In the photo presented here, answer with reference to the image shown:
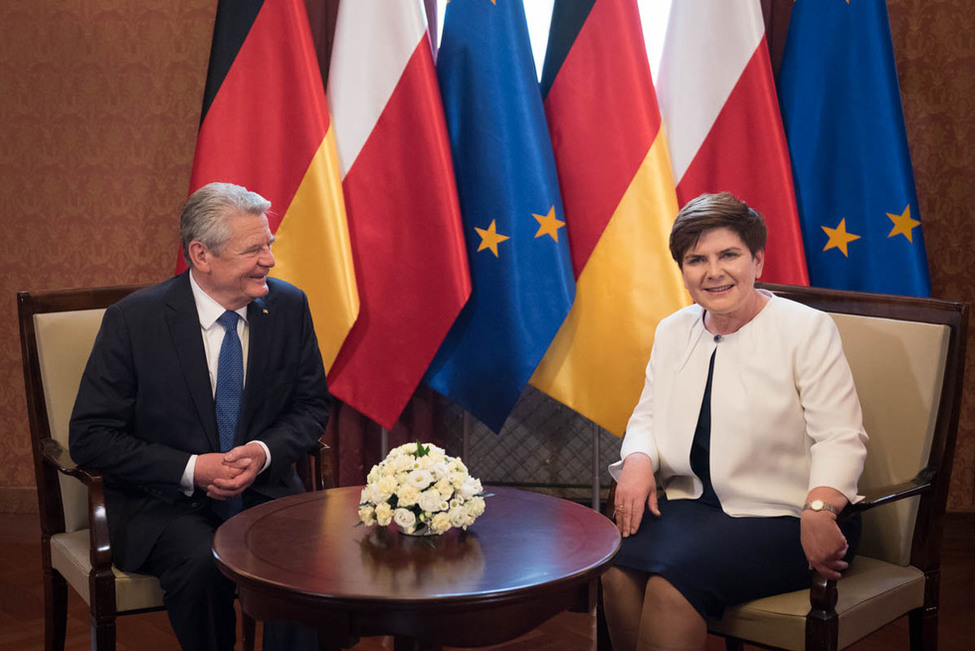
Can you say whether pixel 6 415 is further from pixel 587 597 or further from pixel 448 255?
pixel 587 597

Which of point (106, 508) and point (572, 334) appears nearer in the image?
point (106, 508)

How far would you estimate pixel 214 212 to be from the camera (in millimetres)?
2545

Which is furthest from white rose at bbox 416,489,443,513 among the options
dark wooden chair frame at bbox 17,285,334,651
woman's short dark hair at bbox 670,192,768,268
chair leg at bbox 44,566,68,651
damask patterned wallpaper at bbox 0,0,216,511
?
damask patterned wallpaper at bbox 0,0,216,511

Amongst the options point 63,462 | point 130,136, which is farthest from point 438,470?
point 130,136

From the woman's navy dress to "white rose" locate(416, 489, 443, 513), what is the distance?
0.58 meters

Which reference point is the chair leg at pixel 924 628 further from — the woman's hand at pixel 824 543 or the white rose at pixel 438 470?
the white rose at pixel 438 470

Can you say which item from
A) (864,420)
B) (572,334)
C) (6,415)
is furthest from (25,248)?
(864,420)

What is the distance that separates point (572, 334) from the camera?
11.1 feet

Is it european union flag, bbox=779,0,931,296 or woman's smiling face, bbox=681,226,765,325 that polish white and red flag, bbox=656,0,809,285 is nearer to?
european union flag, bbox=779,0,931,296

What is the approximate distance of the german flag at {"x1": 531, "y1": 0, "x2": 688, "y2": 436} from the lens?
130 inches

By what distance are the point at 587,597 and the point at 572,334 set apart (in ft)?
5.15

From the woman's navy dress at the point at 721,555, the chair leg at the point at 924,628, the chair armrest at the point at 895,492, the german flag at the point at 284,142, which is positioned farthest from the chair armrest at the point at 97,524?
the chair leg at the point at 924,628

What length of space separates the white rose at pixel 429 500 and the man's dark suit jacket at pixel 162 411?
2.46 feet

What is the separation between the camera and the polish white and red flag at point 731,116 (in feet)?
10.9
